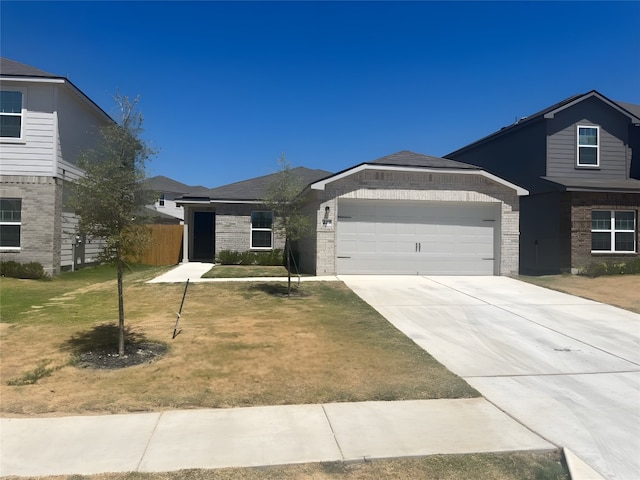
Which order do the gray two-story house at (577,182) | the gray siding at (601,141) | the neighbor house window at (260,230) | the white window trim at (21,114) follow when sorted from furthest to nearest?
the neighbor house window at (260,230) < the gray siding at (601,141) < the gray two-story house at (577,182) < the white window trim at (21,114)

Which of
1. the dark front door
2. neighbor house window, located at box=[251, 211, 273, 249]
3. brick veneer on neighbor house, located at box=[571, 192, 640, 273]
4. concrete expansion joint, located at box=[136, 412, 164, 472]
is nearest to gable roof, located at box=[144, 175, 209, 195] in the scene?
the dark front door

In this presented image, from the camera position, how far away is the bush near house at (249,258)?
68.6ft

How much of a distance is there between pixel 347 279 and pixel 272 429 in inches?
407

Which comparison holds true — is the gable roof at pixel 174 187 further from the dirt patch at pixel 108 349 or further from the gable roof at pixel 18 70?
the dirt patch at pixel 108 349

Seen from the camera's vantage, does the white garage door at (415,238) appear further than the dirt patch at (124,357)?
Yes

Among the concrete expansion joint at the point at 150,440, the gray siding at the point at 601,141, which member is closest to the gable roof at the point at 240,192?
the gray siding at the point at 601,141

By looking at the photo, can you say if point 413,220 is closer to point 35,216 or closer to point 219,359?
point 219,359

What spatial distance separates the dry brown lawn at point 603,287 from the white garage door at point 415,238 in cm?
198

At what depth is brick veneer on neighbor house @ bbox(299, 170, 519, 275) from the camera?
1527cm

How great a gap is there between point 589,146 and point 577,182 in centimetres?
242

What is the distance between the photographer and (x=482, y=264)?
16297mm

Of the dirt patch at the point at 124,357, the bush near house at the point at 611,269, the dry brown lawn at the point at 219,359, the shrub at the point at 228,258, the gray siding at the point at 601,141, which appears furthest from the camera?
the shrub at the point at 228,258

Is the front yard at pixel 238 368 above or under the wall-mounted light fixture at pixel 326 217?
under

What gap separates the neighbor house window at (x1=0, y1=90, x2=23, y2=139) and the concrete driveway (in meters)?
12.4
